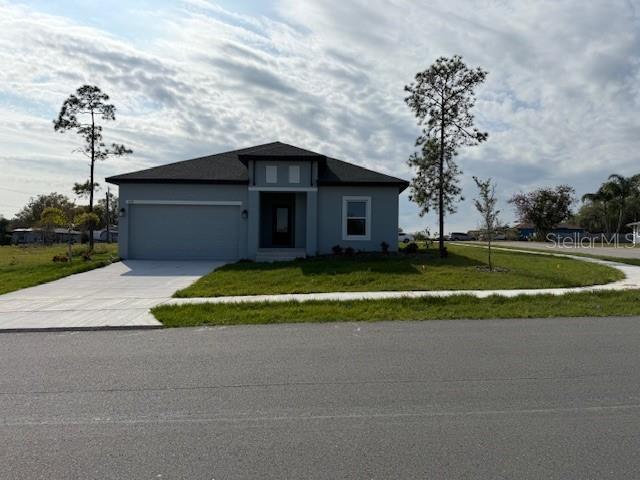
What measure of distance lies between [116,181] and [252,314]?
13.6 m

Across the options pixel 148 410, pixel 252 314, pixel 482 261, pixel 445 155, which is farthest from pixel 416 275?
pixel 148 410

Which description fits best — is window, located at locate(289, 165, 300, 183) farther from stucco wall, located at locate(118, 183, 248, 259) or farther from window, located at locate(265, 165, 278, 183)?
stucco wall, located at locate(118, 183, 248, 259)

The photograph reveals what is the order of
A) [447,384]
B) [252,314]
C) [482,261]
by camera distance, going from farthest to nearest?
1. [482,261]
2. [252,314]
3. [447,384]

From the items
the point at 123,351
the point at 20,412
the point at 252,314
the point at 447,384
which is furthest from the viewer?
the point at 252,314

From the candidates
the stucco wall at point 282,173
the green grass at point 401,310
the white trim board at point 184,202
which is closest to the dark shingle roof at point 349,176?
the stucco wall at point 282,173

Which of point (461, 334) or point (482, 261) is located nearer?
point (461, 334)

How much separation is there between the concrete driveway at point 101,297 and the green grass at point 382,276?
1112 millimetres

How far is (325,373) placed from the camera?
5750 mm

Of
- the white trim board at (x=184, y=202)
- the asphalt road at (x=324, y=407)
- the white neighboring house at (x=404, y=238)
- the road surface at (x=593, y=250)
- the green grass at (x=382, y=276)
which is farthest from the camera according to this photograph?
the white neighboring house at (x=404, y=238)

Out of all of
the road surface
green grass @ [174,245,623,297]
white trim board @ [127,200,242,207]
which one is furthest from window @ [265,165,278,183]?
the road surface

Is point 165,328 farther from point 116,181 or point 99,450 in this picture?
point 116,181

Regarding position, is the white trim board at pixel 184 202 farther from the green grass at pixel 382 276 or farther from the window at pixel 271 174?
the green grass at pixel 382 276

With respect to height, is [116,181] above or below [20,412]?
above

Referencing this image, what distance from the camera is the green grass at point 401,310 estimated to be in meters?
9.37
